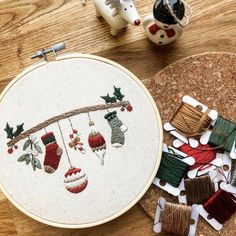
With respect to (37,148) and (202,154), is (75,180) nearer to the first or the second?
(37,148)

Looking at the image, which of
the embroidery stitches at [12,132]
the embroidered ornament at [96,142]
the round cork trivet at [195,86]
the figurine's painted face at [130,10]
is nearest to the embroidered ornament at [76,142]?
the embroidered ornament at [96,142]

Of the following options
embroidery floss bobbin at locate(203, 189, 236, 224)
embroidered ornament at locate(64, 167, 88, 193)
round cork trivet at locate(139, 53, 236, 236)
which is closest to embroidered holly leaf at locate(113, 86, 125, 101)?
round cork trivet at locate(139, 53, 236, 236)

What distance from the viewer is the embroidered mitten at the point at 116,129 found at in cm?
134

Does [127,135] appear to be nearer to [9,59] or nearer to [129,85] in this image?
→ [129,85]

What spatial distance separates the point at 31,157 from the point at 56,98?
0.18m

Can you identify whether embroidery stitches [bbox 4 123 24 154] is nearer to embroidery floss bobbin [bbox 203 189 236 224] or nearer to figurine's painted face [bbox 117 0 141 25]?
figurine's painted face [bbox 117 0 141 25]

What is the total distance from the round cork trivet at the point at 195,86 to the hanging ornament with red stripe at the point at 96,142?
195 mm

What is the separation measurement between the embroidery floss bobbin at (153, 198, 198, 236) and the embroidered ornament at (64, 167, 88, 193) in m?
0.24

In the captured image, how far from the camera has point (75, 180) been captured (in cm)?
133

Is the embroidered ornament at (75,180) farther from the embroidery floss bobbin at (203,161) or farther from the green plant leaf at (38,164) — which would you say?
the embroidery floss bobbin at (203,161)

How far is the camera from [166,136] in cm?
142

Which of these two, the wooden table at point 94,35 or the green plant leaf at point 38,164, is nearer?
the green plant leaf at point 38,164

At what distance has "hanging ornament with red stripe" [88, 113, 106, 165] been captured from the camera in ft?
4.38

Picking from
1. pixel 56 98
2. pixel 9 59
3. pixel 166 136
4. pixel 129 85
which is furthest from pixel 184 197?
pixel 9 59
